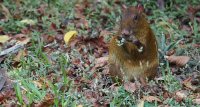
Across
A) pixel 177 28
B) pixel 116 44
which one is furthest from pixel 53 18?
pixel 116 44

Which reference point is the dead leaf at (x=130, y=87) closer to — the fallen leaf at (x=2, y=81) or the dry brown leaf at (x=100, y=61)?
the dry brown leaf at (x=100, y=61)

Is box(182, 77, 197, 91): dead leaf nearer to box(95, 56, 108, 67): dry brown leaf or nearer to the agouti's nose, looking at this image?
the agouti's nose

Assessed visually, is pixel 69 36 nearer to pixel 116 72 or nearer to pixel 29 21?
pixel 29 21

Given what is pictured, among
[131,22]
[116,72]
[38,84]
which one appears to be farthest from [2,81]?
[131,22]

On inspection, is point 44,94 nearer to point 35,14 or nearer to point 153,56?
point 153,56

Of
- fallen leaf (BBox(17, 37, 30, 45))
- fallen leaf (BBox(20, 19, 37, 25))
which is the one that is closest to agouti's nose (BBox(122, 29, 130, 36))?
fallen leaf (BBox(17, 37, 30, 45))
